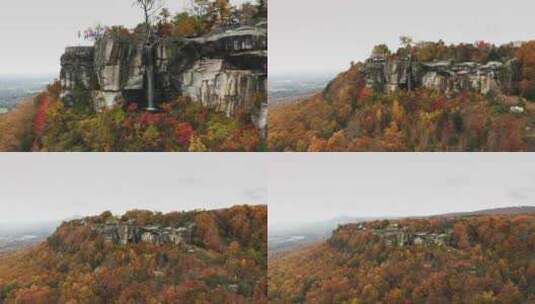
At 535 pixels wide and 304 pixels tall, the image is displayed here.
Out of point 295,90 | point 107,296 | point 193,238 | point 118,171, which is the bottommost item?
point 107,296

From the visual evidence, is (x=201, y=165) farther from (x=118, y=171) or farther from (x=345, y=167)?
(x=345, y=167)

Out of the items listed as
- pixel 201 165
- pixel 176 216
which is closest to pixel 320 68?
pixel 201 165

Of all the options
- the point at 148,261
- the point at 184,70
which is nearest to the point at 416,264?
the point at 148,261

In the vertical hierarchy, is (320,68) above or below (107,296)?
above

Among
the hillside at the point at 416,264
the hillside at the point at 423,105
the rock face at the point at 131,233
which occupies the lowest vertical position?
the hillside at the point at 416,264

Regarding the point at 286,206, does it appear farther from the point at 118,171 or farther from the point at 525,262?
the point at 525,262

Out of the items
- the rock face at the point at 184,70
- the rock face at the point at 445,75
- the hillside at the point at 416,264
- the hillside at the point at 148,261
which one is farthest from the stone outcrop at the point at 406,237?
the rock face at the point at 184,70

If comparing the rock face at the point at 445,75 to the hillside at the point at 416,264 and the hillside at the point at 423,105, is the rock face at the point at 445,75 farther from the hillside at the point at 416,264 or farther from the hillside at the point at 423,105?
the hillside at the point at 416,264
